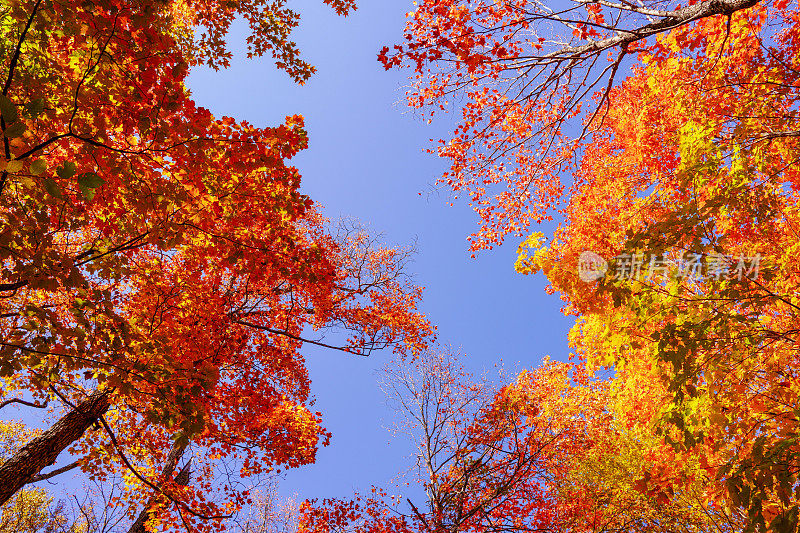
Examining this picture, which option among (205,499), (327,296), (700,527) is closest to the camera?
(205,499)

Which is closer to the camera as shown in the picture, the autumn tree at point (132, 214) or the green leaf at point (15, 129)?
the green leaf at point (15, 129)

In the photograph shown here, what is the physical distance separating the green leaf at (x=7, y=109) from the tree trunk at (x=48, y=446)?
5008mm

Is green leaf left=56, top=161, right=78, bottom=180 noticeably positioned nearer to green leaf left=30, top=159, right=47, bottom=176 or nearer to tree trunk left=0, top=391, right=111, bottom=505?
green leaf left=30, top=159, right=47, bottom=176

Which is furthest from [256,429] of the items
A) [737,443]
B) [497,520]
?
[737,443]

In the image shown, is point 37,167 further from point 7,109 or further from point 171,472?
point 171,472

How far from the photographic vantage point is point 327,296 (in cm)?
1059

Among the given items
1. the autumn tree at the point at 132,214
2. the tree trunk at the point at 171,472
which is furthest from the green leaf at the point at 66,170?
the tree trunk at the point at 171,472

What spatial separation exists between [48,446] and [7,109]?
6.48 metres

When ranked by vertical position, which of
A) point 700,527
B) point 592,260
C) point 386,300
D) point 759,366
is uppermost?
point 386,300

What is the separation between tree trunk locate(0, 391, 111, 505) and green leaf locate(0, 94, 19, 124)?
5008mm

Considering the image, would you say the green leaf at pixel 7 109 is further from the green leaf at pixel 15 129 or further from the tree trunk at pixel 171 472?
the tree trunk at pixel 171 472

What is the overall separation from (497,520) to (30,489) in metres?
19.2

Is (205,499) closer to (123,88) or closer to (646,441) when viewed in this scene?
(123,88)

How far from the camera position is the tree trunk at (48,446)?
222 inches
